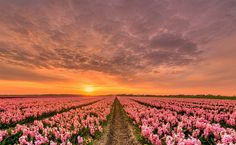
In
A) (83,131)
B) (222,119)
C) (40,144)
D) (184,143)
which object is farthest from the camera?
(222,119)

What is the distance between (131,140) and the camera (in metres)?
11.4

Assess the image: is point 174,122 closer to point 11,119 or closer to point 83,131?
point 83,131

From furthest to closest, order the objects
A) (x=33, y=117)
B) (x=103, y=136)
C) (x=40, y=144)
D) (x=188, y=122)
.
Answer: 1. (x=33, y=117)
2. (x=103, y=136)
3. (x=188, y=122)
4. (x=40, y=144)

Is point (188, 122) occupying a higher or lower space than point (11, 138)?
higher

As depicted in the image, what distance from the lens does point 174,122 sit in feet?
38.4

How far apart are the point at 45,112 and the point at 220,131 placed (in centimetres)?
1851

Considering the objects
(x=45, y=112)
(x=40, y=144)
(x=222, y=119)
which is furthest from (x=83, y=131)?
(x=45, y=112)

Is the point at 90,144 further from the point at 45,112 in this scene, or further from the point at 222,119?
the point at 45,112

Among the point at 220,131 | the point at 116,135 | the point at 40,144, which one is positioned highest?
the point at 220,131

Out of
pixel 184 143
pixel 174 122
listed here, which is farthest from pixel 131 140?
pixel 184 143

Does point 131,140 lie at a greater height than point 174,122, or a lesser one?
lesser

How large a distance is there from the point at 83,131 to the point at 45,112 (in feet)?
39.8

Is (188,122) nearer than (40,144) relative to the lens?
No

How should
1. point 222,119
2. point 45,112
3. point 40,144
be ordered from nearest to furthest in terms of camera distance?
point 40,144, point 222,119, point 45,112
